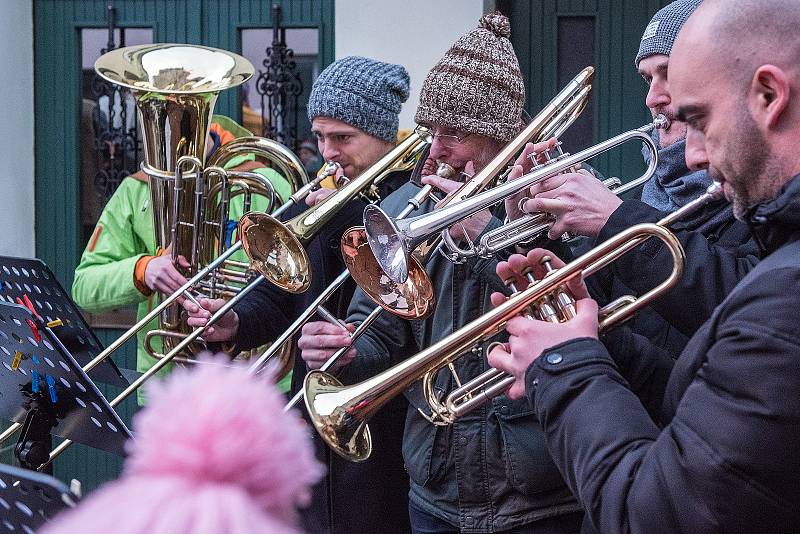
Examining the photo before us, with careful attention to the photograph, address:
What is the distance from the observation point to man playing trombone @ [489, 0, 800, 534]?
1319 millimetres

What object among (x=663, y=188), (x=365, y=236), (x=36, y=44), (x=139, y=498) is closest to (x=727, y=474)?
(x=139, y=498)

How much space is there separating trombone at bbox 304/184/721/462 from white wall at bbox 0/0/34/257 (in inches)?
114

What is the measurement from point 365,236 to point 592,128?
1.97 meters

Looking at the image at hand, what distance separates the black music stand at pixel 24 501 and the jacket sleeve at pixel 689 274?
1.15 meters

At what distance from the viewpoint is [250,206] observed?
3.52 metres

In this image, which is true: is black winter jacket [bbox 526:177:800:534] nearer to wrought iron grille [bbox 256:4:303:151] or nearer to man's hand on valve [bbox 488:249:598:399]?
man's hand on valve [bbox 488:249:598:399]

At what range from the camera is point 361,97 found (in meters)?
3.19

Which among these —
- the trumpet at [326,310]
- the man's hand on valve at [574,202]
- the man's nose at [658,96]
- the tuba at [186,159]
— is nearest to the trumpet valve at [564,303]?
the man's hand on valve at [574,202]

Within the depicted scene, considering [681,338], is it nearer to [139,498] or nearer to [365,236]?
[365,236]

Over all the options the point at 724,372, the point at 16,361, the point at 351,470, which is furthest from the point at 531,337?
the point at 351,470

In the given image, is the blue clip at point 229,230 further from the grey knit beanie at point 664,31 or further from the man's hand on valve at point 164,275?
the grey knit beanie at point 664,31

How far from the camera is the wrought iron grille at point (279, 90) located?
178 inches

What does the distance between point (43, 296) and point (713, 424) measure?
1.57m

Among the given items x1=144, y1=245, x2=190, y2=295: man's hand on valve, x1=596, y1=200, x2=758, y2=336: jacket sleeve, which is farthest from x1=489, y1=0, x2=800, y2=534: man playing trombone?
x1=144, y1=245, x2=190, y2=295: man's hand on valve
